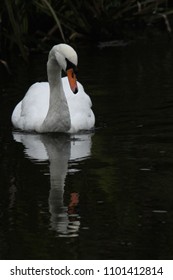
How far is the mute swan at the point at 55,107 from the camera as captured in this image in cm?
1152

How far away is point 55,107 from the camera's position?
1170 cm

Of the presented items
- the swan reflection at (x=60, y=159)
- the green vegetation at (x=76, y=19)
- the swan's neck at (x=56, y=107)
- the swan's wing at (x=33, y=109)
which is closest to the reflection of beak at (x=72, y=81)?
the swan reflection at (x=60, y=159)

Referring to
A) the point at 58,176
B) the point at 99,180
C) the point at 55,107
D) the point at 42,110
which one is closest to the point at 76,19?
the point at 42,110

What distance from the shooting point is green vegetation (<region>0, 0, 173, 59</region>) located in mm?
15883

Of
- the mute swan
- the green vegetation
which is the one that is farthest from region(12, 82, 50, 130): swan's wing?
the green vegetation

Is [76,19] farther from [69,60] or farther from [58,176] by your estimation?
[58,176]

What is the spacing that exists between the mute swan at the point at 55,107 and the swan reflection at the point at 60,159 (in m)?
0.14

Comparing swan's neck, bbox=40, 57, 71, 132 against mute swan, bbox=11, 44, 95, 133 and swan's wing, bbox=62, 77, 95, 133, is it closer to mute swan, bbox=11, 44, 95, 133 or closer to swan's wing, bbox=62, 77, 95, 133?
mute swan, bbox=11, 44, 95, 133

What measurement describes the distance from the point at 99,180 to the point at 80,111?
2688 mm

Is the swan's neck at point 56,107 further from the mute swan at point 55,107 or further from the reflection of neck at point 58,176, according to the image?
the reflection of neck at point 58,176

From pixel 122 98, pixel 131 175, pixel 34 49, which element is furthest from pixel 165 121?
pixel 34 49

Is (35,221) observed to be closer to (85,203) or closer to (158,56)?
(85,203)
